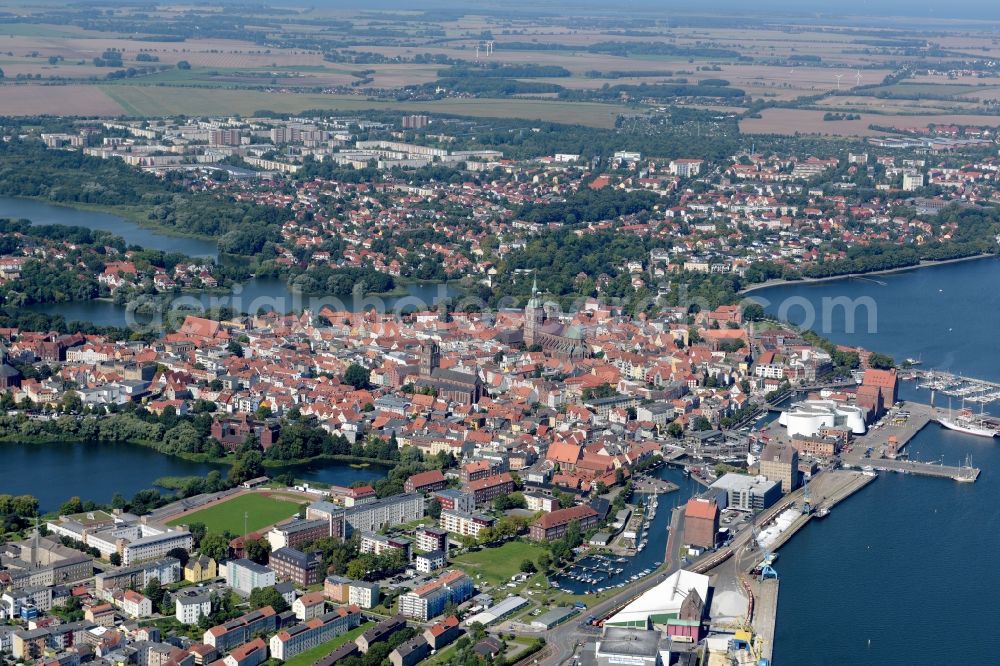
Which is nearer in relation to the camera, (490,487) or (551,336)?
(490,487)

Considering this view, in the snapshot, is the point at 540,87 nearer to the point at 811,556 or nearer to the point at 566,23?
the point at 566,23

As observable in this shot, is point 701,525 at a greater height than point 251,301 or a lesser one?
greater

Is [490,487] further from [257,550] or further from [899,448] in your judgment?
[899,448]

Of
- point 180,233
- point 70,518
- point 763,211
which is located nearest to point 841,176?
point 763,211

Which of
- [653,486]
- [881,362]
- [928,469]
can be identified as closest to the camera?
[653,486]

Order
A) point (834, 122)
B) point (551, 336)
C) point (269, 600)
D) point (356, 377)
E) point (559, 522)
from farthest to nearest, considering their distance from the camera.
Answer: point (834, 122), point (551, 336), point (356, 377), point (559, 522), point (269, 600)

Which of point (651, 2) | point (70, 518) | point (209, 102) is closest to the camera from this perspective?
point (70, 518)

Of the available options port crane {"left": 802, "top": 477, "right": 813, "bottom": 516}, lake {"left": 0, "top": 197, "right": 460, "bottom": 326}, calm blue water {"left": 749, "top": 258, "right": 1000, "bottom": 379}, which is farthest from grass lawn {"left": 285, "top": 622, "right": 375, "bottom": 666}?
lake {"left": 0, "top": 197, "right": 460, "bottom": 326}

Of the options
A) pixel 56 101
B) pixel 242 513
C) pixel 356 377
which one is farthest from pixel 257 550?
pixel 56 101
